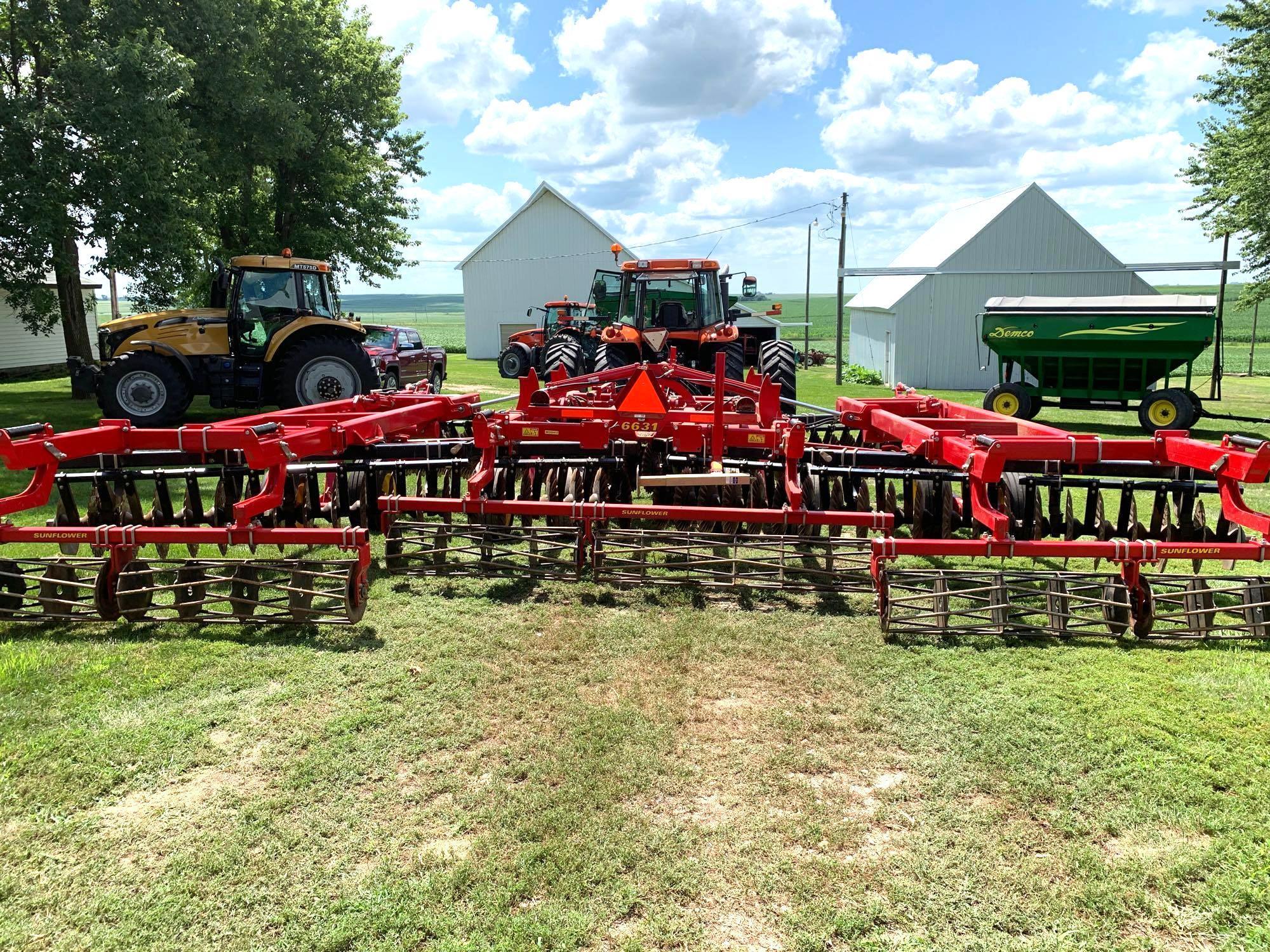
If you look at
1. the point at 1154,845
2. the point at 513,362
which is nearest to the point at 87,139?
the point at 513,362

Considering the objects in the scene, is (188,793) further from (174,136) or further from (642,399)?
(174,136)

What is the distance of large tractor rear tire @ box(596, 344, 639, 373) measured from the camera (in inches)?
398

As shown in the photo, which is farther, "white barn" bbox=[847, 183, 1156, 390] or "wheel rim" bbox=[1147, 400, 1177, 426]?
"white barn" bbox=[847, 183, 1156, 390]

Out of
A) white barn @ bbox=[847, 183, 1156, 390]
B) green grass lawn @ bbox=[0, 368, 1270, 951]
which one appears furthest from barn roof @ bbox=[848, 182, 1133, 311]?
green grass lawn @ bbox=[0, 368, 1270, 951]

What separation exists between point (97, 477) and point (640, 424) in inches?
136

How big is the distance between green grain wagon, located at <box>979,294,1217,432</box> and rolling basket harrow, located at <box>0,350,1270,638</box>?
24.1ft

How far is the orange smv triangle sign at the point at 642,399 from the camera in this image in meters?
5.83

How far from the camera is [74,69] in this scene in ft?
39.4

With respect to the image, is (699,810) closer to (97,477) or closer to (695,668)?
(695,668)

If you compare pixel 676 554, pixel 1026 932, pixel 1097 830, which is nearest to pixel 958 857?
pixel 1026 932

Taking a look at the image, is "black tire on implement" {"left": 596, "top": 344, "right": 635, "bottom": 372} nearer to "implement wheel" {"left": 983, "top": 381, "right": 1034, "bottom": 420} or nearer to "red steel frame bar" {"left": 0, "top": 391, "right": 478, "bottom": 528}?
"red steel frame bar" {"left": 0, "top": 391, "right": 478, "bottom": 528}

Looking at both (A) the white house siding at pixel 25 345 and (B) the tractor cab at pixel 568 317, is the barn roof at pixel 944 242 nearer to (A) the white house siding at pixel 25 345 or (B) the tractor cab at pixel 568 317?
(B) the tractor cab at pixel 568 317

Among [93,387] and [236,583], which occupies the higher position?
[93,387]

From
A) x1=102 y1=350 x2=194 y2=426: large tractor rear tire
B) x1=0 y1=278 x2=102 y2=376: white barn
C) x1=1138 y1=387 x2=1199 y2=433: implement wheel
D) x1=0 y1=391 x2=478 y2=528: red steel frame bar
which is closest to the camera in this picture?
x1=0 y1=391 x2=478 y2=528: red steel frame bar
